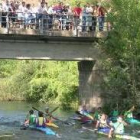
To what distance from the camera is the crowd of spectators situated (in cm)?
2636

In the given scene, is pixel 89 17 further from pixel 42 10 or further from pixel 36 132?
pixel 36 132

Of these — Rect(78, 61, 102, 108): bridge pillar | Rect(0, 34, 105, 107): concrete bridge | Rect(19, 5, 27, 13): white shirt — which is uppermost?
Rect(19, 5, 27, 13): white shirt

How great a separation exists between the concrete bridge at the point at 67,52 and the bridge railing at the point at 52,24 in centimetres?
47

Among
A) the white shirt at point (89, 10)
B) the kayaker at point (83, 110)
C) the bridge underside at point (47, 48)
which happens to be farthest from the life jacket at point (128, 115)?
the white shirt at point (89, 10)

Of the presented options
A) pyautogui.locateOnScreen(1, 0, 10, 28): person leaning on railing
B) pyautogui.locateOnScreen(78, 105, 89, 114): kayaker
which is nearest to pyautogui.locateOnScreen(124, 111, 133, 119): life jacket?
pyautogui.locateOnScreen(78, 105, 89, 114): kayaker

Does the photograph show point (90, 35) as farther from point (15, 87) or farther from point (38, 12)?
point (15, 87)

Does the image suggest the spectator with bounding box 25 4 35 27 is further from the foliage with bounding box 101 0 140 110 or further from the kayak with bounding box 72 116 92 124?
the kayak with bounding box 72 116 92 124

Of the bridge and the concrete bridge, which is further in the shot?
the concrete bridge

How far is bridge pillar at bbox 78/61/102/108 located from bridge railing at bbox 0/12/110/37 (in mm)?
2431

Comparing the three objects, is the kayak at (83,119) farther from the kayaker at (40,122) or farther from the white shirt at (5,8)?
the white shirt at (5,8)

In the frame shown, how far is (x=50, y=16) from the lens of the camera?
88.0 feet

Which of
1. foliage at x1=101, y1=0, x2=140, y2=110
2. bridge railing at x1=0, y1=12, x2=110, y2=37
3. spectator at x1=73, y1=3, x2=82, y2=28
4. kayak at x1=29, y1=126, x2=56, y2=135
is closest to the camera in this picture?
kayak at x1=29, y1=126, x2=56, y2=135

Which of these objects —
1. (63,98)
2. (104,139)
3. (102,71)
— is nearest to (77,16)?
(102,71)

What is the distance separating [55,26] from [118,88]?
4882mm
